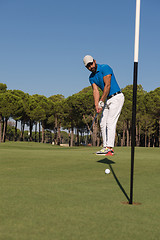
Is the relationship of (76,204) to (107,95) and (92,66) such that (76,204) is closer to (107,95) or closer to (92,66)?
(107,95)

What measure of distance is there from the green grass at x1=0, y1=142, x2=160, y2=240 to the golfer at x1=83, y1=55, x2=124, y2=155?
1899 millimetres

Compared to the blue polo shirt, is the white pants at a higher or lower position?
lower

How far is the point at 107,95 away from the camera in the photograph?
29.1ft

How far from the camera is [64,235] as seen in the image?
107 inches

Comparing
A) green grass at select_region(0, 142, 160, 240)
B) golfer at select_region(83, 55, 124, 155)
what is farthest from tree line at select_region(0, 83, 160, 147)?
green grass at select_region(0, 142, 160, 240)

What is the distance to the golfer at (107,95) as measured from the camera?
867cm

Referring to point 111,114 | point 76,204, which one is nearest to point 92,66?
point 111,114

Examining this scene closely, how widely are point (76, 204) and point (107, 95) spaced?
5312 mm

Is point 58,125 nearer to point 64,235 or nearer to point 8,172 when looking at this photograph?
point 8,172

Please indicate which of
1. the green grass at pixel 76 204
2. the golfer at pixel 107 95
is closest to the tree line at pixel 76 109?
the golfer at pixel 107 95

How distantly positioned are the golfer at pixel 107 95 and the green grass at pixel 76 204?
1899 millimetres

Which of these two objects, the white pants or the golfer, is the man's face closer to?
the golfer

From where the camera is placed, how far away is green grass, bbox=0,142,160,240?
2.84 m

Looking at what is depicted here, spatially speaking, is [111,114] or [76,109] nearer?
[111,114]
